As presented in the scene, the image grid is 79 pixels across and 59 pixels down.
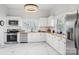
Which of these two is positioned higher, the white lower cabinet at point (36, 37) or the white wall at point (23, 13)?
the white wall at point (23, 13)

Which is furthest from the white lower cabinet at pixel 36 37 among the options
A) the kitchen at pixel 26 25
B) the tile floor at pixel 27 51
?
the tile floor at pixel 27 51

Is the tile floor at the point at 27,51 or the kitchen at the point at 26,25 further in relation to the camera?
the kitchen at the point at 26,25

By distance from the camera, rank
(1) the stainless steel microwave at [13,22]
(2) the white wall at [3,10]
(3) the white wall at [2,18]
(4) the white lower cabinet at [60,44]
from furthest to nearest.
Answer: (1) the stainless steel microwave at [13,22]
(2) the white wall at [3,10]
(3) the white wall at [2,18]
(4) the white lower cabinet at [60,44]

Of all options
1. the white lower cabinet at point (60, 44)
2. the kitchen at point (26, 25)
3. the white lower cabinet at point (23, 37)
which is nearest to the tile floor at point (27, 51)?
the white lower cabinet at point (60, 44)

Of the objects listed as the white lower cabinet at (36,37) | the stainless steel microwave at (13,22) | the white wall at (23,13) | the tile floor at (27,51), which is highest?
the white wall at (23,13)

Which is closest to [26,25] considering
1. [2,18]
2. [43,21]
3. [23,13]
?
[23,13]

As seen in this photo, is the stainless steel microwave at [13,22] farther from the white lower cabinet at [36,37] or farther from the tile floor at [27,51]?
the tile floor at [27,51]

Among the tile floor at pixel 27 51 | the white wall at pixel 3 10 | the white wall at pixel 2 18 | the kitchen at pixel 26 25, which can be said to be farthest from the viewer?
the white wall at pixel 3 10

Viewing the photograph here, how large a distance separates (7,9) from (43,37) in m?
3.29

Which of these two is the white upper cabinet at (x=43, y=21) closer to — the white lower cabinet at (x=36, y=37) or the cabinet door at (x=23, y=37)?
the white lower cabinet at (x=36, y=37)

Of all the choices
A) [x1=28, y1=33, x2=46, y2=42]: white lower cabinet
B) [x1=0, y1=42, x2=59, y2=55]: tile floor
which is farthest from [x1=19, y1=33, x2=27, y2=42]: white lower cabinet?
[x1=0, y1=42, x2=59, y2=55]: tile floor

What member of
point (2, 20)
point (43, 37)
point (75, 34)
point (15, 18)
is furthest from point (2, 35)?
point (75, 34)

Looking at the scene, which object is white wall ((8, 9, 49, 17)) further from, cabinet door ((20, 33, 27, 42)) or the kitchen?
cabinet door ((20, 33, 27, 42))
